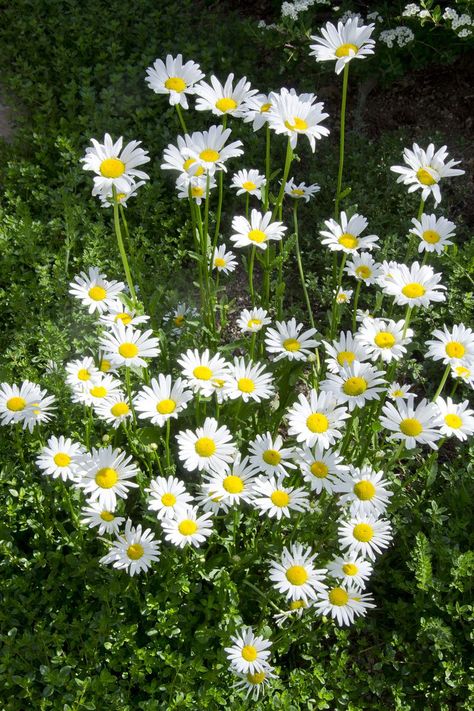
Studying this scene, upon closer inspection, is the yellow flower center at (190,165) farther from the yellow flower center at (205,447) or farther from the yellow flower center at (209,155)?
the yellow flower center at (205,447)

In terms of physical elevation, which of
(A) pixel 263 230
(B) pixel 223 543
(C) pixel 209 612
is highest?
(A) pixel 263 230

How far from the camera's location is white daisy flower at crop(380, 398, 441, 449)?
92.9 inches

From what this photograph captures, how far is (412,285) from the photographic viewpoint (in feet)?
7.88

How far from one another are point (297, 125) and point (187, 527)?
122cm

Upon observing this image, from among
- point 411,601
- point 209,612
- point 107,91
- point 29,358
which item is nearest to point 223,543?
point 209,612

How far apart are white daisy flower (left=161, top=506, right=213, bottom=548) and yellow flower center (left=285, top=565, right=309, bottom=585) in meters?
0.26

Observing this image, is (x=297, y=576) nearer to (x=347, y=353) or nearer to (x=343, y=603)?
(x=343, y=603)

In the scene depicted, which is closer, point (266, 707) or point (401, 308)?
point (266, 707)

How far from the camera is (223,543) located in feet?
8.71

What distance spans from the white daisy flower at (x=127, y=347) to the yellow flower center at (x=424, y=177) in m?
0.93

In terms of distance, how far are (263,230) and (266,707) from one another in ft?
4.96

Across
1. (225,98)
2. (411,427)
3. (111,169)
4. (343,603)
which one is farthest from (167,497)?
(225,98)

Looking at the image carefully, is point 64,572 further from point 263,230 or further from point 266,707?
point 263,230

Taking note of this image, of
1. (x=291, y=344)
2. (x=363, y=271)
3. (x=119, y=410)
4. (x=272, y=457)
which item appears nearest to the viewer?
(x=272, y=457)
